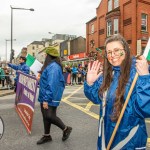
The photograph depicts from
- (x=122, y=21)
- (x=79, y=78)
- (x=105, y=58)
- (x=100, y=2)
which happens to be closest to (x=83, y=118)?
(x=105, y=58)

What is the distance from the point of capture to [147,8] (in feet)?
109

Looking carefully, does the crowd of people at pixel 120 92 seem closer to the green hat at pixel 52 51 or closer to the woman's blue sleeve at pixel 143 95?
the woman's blue sleeve at pixel 143 95

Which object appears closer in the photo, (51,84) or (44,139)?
(51,84)

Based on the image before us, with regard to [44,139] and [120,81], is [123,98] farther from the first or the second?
[44,139]

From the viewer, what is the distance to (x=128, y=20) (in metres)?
32.8

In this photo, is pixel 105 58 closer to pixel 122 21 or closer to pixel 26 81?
pixel 26 81

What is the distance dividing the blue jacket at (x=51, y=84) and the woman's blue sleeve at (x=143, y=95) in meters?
3.06

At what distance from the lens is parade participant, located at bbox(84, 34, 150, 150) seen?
242cm

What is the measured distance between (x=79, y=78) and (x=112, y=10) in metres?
11.1

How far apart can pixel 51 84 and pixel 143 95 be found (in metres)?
3.12

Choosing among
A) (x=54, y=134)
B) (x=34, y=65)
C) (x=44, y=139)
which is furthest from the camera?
(x=34, y=65)

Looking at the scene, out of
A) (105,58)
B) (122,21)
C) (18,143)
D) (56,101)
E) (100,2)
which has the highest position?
(100,2)

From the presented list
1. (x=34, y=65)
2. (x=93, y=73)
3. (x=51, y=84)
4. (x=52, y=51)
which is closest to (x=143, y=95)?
(x=93, y=73)

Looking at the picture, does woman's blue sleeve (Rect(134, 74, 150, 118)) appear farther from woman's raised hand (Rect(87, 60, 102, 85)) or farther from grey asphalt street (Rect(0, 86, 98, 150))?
grey asphalt street (Rect(0, 86, 98, 150))
